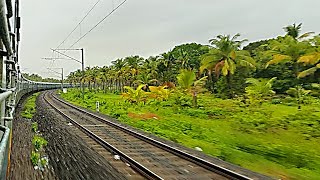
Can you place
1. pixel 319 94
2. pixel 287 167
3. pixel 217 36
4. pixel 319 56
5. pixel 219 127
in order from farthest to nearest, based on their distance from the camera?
pixel 217 36 → pixel 319 94 → pixel 319 56 → pixel 219 127 → pixel 287 167

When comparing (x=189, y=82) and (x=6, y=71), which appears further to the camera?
(x=189, y=82)

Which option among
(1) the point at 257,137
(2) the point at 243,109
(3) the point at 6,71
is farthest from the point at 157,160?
(2) the point at 243,109

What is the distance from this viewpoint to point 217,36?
3953 centimetres

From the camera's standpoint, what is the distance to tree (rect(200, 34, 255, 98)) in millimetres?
38719

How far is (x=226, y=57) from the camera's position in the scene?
39.2 m

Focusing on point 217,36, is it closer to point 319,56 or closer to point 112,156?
point 319,56

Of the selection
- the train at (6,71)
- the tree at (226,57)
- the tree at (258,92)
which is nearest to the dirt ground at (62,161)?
the train at (6,71)

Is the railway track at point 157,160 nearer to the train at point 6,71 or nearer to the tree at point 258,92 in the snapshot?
the train at point 6,71

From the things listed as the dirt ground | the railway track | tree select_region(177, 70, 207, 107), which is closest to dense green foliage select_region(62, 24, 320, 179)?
tree select_region(177, 70, 207, 107)

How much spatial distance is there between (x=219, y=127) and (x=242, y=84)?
2561 centimetres

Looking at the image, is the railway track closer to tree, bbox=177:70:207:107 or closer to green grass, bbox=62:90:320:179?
green grass, bbox=62:90:320:179

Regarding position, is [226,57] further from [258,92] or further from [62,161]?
[62,161]

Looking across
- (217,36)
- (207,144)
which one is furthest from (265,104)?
(207,144)

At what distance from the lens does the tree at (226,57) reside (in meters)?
38.7
